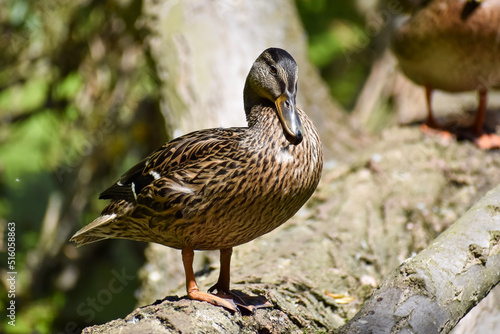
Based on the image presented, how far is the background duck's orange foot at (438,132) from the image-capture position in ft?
15.4

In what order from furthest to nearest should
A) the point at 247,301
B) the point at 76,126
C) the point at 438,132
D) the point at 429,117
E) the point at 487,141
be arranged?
the point at 76,126 < the point at 429,117 < the point at 438,132 < the point at 487,141 < the point at 247,301

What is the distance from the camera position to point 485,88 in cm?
460

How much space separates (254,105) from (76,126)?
3.54 metres

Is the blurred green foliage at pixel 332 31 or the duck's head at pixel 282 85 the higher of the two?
the blurred green foliage at pixel 332 31

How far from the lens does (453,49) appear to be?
434cm

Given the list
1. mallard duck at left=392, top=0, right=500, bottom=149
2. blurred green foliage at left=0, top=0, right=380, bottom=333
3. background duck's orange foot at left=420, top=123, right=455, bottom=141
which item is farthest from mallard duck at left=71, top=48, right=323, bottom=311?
blurred green foliage at left=0, top=0, right=380, bottom=333

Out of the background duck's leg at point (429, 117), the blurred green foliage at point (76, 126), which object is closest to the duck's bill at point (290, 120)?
the background duck's leg at point (429, 117)

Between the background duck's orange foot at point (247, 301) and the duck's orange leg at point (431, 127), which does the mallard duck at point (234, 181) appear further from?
the duck's orange leg at point (431, 127)

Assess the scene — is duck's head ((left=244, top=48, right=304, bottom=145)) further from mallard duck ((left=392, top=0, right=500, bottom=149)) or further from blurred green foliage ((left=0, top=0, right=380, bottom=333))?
blurred green foliage ((left=0, top=0, right=380, bottom=333))

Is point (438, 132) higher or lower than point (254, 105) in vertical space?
lower

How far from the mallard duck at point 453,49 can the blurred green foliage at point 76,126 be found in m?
2.36

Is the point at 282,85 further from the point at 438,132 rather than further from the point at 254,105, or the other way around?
the point at 438,132

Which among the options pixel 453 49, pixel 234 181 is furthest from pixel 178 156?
pixel 453 49

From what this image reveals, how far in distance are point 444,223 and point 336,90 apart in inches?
240
